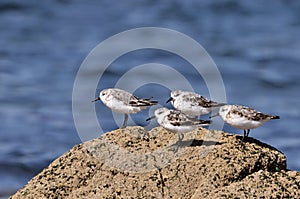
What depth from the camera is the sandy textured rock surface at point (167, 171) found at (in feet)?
25.1

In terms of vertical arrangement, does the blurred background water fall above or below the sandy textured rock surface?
above

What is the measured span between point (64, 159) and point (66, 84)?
1155 centimetres

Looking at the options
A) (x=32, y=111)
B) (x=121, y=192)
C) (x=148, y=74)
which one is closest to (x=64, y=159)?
(x=121, y=192)

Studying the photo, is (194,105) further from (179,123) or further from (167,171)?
(167,171)

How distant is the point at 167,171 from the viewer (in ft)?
26.1

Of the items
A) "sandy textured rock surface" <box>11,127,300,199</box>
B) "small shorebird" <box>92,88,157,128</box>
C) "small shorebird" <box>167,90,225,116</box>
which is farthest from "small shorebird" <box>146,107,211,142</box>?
"small shorebird" <box>167,90,225,116</box>

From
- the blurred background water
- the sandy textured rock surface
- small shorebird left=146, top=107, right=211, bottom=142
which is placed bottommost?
the sandy textured rock surface

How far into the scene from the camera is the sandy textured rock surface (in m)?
7.64

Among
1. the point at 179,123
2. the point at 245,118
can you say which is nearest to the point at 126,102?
the point at 179,123

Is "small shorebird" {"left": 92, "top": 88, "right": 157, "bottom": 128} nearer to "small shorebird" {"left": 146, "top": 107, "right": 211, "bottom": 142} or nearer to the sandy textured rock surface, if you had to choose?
"small shorebird" {"left": 146, "top": 107, "right": 211, "bottom": 142}

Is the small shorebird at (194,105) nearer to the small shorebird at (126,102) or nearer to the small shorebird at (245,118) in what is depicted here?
the small shorebird at (126,102)

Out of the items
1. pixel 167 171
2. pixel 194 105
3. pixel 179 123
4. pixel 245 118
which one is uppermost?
pixel 194 105

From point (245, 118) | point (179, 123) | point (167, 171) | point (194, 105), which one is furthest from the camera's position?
point (194, 105)

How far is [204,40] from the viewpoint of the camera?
76.8 feet
